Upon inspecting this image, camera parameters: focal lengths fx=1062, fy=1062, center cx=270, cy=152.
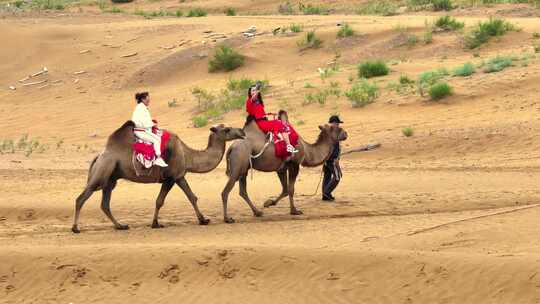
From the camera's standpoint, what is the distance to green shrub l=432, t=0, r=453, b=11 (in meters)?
42.3

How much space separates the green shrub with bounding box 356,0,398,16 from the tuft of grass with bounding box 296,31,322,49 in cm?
961

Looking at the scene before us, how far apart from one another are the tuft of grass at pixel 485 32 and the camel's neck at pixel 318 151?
49.7 ft

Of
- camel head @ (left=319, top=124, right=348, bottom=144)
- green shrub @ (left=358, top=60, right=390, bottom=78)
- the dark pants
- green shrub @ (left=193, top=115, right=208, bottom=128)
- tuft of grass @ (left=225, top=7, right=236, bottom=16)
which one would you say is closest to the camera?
camel head @ (left=319, top=124, right=348, bottom=144)

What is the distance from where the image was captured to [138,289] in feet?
40.2

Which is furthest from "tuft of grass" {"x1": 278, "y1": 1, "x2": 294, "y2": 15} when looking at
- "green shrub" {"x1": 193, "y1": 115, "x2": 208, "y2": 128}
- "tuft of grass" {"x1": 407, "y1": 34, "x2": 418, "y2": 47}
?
"green shrub" {"x1": 193, "y1": 115, "x2": 208, "y2": 128}

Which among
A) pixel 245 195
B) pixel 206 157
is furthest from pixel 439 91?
pixel 206 157

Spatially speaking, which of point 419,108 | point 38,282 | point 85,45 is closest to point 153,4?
point 85,45

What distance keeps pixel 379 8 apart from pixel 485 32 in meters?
16.0

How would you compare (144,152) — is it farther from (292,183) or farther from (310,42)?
(310,42)

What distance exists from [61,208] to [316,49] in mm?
17389

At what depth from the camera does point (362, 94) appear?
26.3 m

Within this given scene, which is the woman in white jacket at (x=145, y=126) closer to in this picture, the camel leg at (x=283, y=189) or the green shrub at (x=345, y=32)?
the camel leg at (x=283, y=189)

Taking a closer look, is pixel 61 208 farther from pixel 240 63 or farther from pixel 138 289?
pixel 240 63

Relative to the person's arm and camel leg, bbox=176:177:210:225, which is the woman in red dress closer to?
camel leg, bbox=176:177:210:225
